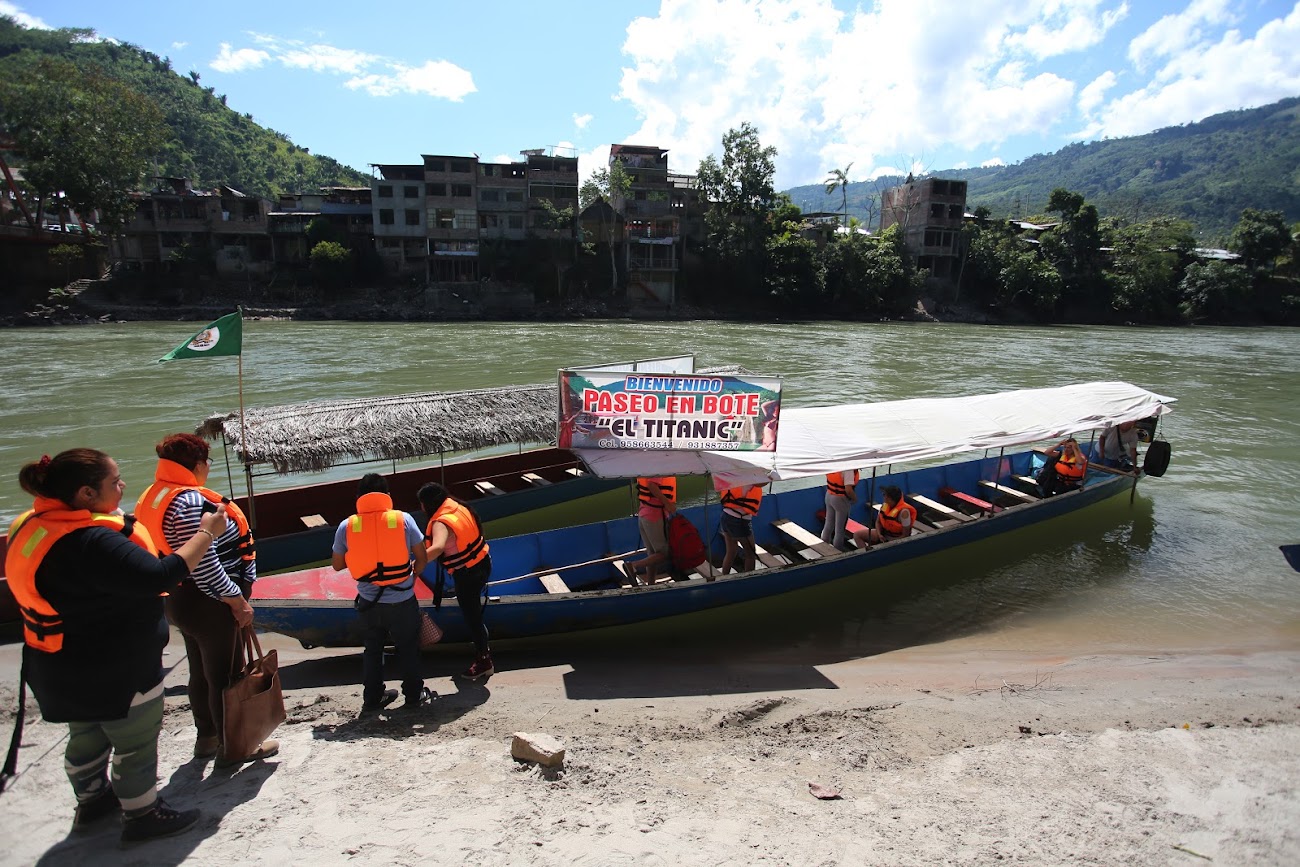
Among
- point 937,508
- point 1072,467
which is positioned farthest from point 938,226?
point 937,508

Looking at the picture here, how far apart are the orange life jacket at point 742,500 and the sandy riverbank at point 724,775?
157cm

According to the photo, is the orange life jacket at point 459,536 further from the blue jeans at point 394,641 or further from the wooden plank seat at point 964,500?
the wooden plank seat at point 964,500

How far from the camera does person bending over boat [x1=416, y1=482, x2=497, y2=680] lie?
505cm

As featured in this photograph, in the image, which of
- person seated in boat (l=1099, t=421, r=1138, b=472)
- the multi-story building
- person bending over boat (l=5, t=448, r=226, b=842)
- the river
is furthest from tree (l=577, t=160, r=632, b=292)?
person bending over boat (l=5, t=448, r=226, b=842)

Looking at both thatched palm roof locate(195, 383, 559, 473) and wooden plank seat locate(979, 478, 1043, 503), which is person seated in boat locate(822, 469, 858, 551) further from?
wooden plank seat locate(979, 478, 1043, 503)

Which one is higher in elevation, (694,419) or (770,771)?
(694,419)

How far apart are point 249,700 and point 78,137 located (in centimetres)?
5022

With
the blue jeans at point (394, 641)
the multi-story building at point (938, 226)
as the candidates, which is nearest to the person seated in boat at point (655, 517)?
the blue jeans at point (394, 641)

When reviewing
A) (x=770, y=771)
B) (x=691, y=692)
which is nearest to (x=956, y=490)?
(x=691, y=692)

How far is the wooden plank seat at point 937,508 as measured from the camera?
9492mm

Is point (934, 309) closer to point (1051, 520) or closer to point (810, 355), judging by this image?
point (810, 355)

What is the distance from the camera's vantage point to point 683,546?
7.11 metres

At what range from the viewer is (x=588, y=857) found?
143 inches

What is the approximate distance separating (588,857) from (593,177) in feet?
163
